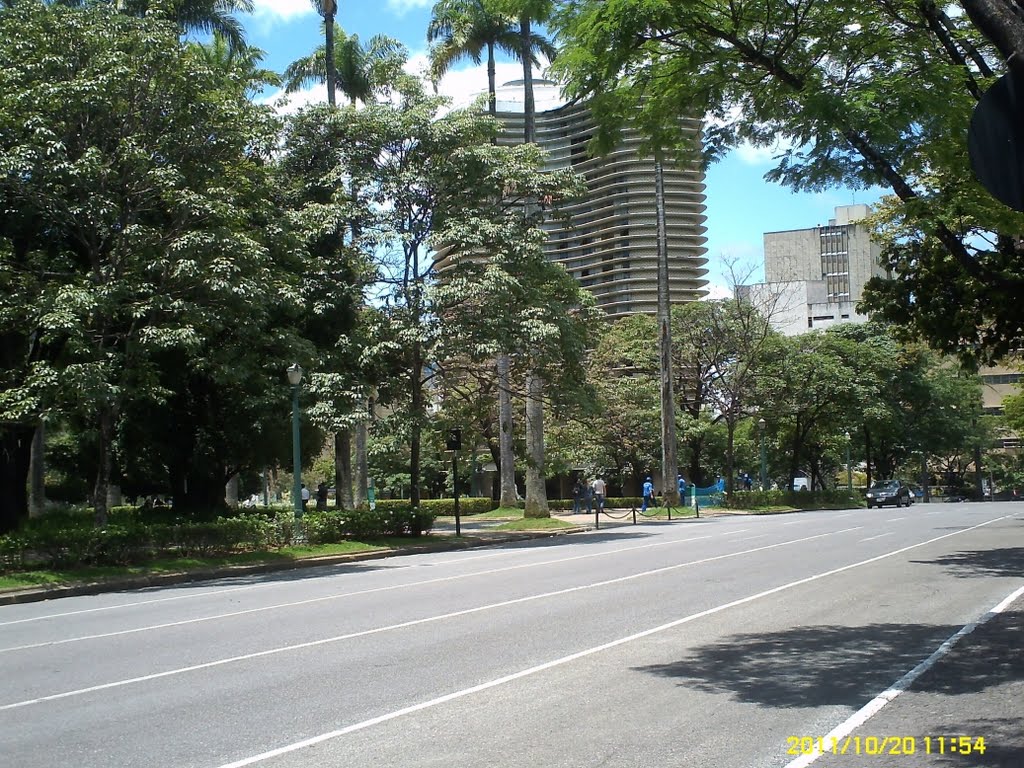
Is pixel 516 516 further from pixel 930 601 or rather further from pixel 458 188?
pixel 930 601

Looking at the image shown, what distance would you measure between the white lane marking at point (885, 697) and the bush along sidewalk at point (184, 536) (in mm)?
16706

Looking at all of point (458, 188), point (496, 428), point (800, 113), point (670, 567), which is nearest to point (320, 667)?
point (800, 113)

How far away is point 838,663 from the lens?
28.6ft

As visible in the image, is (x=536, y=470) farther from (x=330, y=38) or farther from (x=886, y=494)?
(x=886, y=494)

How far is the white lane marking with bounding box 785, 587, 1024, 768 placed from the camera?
602cm

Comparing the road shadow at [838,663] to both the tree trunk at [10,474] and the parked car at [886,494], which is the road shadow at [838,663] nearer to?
the tree trunk at [10,474]

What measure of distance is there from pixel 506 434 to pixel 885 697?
31774mm

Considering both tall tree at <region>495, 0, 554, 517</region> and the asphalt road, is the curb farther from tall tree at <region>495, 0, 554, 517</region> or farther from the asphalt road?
tall tree at <region>495, 0, 554, 517</region>

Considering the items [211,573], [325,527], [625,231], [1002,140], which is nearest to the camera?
[1002,140]

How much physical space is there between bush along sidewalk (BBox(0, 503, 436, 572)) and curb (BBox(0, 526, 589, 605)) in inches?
50.8

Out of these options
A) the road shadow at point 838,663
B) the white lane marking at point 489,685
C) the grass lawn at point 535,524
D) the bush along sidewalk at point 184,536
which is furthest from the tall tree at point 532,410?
the road shadow at point 838,663

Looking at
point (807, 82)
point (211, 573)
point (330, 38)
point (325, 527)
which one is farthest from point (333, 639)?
point (330, 38)

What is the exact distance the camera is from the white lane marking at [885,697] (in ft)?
19.7

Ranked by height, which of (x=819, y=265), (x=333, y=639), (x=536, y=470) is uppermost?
(x=819, y=265)
